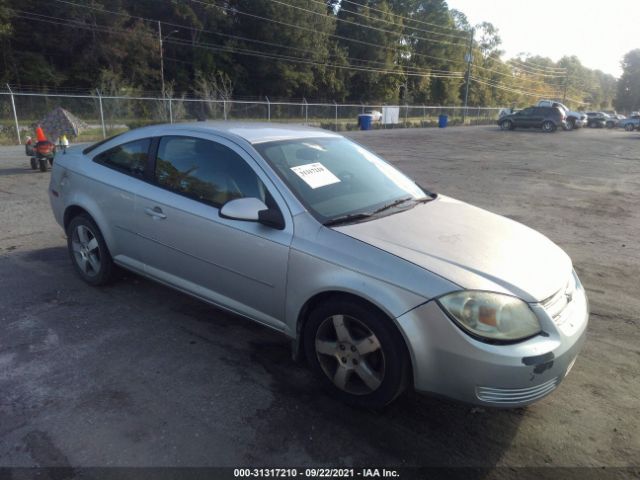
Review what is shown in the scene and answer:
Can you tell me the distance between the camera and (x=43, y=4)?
140 ft

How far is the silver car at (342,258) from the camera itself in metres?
2.50

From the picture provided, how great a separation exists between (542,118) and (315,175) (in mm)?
34255

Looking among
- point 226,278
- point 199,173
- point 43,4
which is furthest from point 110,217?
point 43,4

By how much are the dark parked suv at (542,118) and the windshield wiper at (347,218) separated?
34.3m

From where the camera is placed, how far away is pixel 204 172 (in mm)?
3600

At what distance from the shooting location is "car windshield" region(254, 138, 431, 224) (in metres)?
3.22

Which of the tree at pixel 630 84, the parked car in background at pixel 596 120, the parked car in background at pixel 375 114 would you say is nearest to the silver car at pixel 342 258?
the parked car in background at pixel 375 114

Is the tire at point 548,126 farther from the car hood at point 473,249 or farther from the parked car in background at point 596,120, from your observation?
the car hood at point 473,249

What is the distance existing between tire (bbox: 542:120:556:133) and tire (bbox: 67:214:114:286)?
34.4 m

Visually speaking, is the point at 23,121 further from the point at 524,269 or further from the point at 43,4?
the point at 43,4

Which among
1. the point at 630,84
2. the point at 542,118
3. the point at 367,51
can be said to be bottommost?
the point at 542,118

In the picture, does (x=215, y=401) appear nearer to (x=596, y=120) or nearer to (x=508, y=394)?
(x=508, y=394)

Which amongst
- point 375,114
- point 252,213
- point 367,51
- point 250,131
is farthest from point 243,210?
point 367,51

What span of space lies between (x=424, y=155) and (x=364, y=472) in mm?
16063
